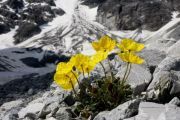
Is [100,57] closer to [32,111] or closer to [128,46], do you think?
[128,46]

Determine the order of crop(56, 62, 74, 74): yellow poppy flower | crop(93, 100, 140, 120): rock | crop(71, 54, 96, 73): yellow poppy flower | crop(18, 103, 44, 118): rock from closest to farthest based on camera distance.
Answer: crop(56, 62, 74, 74): yellow poppy flower, crop(71, 54, 96, 73): yellow poppy flower, crop(93, 100, 140, 120): rock, crop(18, 103, 44, 118): rock

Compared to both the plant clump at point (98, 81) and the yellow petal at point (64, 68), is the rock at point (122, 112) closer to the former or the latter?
the plant clump at point (98, 81)

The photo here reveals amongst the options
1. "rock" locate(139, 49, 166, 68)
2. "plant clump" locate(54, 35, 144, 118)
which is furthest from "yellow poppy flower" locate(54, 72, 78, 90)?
"rock" locate(139, 49, 166, 68)

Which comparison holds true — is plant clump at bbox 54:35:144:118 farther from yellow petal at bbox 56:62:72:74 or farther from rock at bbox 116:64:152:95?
rock at bbox 116:64:152:95

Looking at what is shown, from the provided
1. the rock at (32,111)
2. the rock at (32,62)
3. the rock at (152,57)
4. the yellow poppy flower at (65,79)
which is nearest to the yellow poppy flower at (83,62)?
the yellow poppy flower at (65,79)

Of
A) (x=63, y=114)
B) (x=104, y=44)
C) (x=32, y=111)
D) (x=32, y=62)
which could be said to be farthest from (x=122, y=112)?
(x=32, y=62)

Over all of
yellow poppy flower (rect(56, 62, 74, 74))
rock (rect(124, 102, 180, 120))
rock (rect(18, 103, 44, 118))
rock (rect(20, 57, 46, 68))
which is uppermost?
yellow poppy flower (rect(56, 62, 74, 74))

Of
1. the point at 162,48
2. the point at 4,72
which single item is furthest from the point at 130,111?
the point at 4,72

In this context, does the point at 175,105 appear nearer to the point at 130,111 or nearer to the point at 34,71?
the point at 130,111
